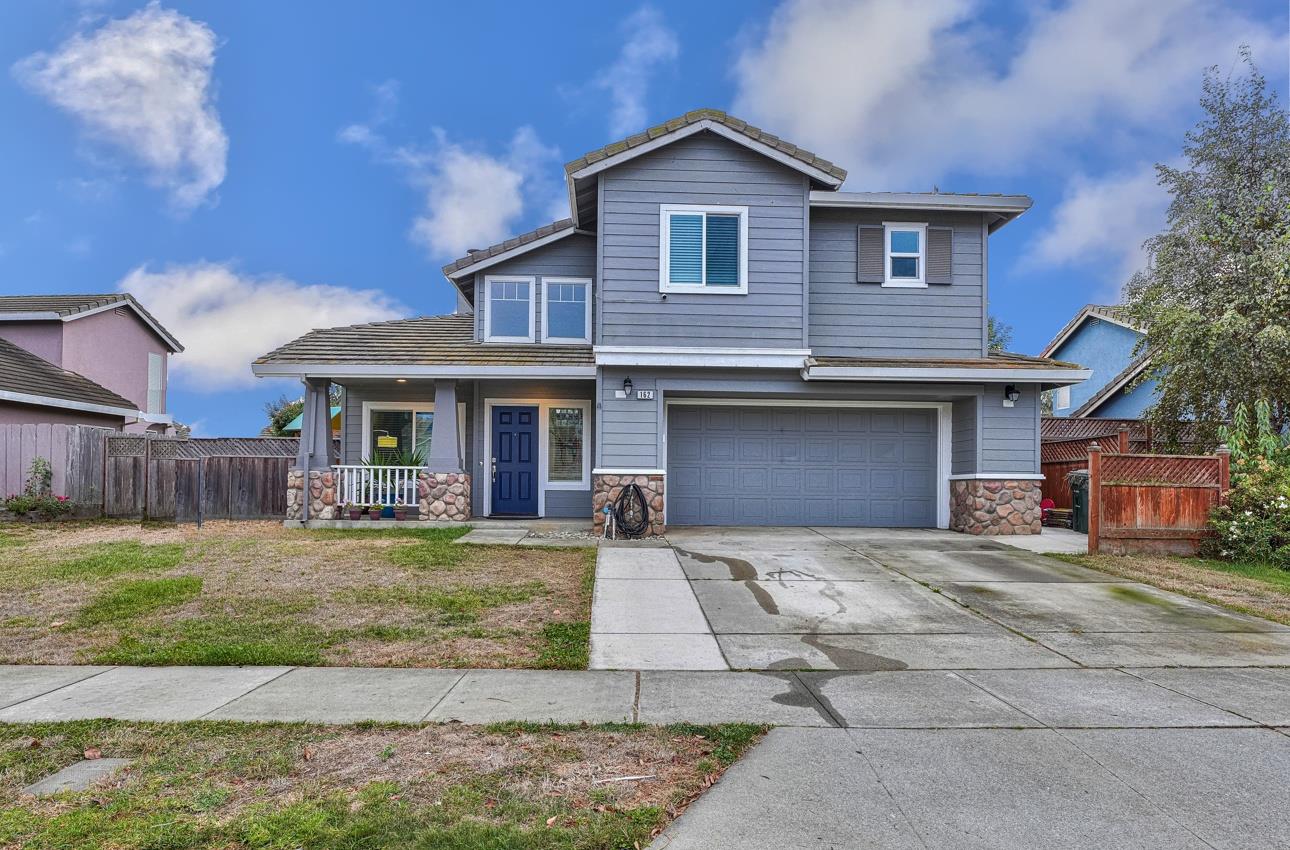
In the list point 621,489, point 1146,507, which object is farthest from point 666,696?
point 1146,507

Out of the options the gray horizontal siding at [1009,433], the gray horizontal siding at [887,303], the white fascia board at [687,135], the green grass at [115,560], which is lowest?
the green grass at [115,560]

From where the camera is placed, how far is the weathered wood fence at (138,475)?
14.4 meters

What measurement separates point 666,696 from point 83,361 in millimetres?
21975

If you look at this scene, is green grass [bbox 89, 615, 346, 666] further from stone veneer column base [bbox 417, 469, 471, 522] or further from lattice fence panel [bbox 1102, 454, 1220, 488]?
lattice fence panel [bbox 1102, 454, 1220, 488]

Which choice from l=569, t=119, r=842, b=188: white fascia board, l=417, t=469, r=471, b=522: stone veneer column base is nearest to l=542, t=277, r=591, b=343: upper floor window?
l=569, t=119, r=842, b=188: white fascia board

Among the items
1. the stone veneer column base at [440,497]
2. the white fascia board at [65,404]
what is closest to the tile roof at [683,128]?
the stone veneer column base at [440,497]

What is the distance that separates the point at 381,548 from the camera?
1028cm

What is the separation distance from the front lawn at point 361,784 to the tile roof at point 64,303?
1993cm

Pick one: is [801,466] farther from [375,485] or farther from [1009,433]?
[375,485]

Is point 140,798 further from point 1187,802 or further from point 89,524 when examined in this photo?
point 89,524

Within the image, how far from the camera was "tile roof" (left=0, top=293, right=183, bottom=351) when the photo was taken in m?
19.5

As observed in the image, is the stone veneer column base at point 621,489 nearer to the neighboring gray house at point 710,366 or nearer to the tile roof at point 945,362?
the neighboring gray house at point 710,366

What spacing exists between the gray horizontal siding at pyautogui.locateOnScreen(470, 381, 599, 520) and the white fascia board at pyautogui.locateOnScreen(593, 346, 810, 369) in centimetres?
238

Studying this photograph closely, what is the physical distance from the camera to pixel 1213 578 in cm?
901
